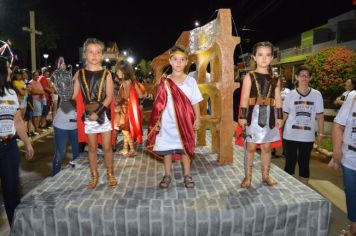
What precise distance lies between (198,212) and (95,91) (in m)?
1.93

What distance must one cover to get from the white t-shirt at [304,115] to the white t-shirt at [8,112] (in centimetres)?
389

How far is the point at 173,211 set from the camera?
3.71 m

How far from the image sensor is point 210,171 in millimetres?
5254

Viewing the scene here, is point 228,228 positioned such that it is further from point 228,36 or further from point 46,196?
point 228,36

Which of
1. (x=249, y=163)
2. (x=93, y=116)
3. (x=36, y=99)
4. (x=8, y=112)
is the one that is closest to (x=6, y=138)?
(x=8, y=112)

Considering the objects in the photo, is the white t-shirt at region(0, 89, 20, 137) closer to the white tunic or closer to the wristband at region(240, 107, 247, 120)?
the white tunic

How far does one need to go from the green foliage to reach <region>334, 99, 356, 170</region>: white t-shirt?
314 inches

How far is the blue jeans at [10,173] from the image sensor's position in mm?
3770

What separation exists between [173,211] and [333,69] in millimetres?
8950

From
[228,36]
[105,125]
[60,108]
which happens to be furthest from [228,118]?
[60,108]

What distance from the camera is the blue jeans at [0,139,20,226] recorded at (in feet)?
12.4

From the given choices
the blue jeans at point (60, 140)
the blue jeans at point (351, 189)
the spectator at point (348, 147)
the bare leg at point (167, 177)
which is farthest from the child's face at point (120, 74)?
the blue jeans at point (351, 189)

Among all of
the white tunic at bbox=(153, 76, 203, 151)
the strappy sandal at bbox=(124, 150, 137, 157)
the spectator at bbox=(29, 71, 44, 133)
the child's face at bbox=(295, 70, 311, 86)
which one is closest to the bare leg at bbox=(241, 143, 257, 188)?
the white tunic at bbox=(153, 76, 203, 151)

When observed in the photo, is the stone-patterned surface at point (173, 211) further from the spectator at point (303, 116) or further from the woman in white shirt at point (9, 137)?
the spectator at point (303, 116)
